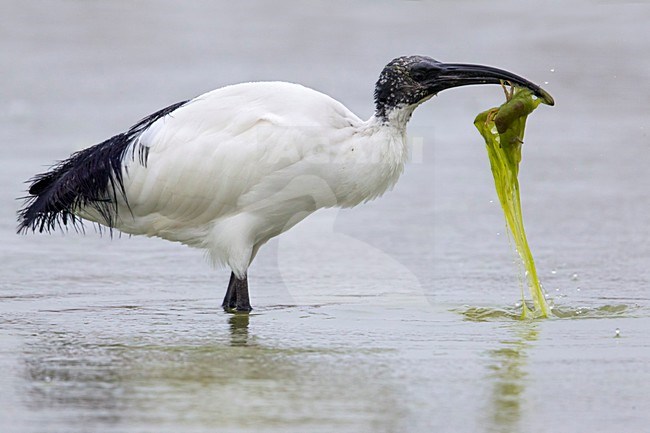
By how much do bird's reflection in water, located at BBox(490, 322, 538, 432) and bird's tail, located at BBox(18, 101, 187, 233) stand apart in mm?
2754

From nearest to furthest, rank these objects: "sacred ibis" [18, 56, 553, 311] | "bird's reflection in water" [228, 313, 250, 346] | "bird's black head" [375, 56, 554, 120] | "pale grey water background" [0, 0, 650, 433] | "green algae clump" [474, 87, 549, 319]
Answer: "pale grey water background" [0, 0, 650, 433] < "bird's reflection in water" [228, 313, 250, 346] < "green algae clump" [474, 87, 549, 319] < "sacred ibis" [18, 56, 553, 311] < "bird's black head" [375, 56, 554, 120]

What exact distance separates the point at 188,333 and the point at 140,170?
1557mm

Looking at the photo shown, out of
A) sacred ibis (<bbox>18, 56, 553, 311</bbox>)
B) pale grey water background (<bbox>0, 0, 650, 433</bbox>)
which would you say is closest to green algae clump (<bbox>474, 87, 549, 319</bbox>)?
sacred ibis (<bbox>18, 56, 553, 311</bbox>)

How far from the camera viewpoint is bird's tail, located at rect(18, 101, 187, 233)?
887 cm

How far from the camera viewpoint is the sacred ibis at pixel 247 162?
8.69 metres

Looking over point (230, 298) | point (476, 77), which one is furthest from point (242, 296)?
point (476, 77)

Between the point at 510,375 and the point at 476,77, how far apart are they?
2.84 metres

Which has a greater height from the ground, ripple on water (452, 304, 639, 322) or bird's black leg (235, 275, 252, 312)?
bird's black leg (235, 275, 252, 312)

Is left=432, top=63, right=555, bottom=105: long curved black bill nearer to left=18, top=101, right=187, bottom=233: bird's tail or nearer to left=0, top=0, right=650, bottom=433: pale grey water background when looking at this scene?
left=0, top=0, right=650, bottom=433: pale grey water background

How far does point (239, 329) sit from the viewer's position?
7930 mm

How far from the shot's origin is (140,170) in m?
8.88

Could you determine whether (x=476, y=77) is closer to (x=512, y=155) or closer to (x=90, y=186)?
(x=512, y=155)

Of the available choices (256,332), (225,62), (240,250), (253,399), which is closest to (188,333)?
(256,332)

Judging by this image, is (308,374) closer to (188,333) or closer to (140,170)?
(188,333)
